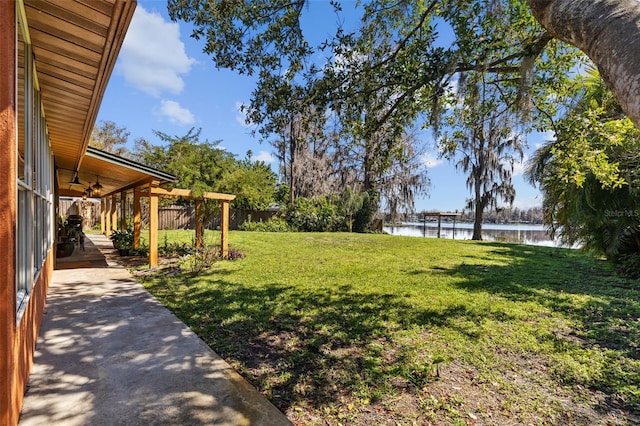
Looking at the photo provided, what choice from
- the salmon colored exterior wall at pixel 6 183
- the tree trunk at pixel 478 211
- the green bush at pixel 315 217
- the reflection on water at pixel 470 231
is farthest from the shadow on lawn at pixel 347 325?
the reflection on water at pixel 470 231

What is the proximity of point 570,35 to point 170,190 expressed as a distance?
819cm

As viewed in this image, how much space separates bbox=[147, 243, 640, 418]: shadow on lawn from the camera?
2.96 m

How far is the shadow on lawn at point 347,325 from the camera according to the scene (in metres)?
2.96

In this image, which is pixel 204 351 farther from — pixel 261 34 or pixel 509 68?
pixel 509 68

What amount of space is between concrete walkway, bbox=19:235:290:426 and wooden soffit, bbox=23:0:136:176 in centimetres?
259

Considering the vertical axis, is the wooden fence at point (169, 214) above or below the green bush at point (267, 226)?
above

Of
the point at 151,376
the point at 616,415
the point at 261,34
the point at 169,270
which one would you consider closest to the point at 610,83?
the point at 616,415

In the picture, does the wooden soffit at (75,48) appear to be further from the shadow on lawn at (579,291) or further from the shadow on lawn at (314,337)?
the shadow on lawn at (579,291)

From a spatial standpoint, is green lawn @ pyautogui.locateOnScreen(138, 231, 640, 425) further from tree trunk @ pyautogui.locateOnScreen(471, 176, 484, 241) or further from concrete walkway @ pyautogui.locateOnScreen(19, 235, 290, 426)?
tree trunk @ pyautogui.locateOnScreen(471, 176, 484, 241)

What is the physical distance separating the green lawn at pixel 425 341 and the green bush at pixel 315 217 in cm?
1279

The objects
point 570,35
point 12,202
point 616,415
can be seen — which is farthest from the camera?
point 616,415

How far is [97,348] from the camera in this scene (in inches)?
132

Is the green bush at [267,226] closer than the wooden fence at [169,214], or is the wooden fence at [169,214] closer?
the green bush at [267,226]

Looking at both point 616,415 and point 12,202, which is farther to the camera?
point 616,415
